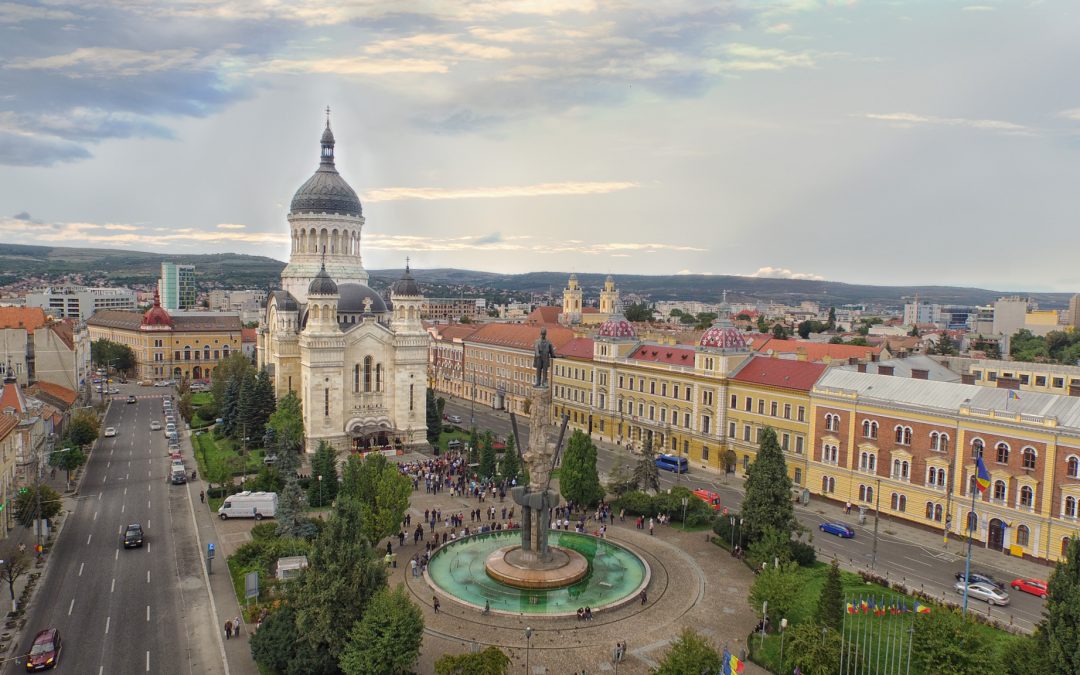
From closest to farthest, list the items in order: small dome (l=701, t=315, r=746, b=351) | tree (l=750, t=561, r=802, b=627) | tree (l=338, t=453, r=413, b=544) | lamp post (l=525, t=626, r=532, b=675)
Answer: lamp post (l=525, t=626, r=532, b=675), tree (l=750, t=561, r=802, b=627), tree (l=338, t=453, r=413, b=544), small dome (l=701, t=315, r=746, b=351)

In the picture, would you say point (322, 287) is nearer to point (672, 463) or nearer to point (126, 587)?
point (126, 587)

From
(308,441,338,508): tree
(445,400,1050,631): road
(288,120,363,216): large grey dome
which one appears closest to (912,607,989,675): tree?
(445,400,1050,631): road

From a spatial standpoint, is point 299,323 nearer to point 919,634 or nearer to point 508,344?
point 508,344

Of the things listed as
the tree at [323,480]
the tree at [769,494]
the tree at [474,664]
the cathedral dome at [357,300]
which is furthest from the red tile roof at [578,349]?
the tree at [474,664]

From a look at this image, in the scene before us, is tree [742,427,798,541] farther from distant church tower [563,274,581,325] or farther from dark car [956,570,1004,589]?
distant church tower [563,274,581,325]

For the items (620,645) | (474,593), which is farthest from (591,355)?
(620,645)

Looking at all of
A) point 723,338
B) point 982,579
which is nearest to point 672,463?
point 723,338
